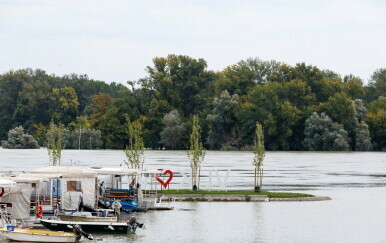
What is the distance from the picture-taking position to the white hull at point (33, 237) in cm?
3741

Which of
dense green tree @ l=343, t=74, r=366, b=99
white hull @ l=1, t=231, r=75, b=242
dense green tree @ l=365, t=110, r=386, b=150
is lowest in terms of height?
white hull @ l=1, t=231, r=75, b=242

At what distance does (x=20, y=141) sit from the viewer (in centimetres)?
18325

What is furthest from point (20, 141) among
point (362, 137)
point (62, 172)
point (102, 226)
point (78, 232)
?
point (78, 232)

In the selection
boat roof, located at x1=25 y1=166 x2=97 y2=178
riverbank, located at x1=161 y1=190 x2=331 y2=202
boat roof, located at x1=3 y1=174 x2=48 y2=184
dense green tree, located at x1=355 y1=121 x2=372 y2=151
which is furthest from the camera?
dense green tree, located at x1=355 y1=121 x2=372 y2=151

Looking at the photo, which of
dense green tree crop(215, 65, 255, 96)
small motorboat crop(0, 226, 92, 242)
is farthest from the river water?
dense green tree crop(215, 65, 255, 96)

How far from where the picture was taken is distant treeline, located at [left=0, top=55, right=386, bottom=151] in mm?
163375

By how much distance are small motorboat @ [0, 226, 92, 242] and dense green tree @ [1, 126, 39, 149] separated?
147090 mm

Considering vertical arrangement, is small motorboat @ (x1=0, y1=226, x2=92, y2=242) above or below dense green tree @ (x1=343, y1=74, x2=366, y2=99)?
below

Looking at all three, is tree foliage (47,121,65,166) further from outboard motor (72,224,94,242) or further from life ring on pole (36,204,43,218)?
outboard motor (72,224,94,242)

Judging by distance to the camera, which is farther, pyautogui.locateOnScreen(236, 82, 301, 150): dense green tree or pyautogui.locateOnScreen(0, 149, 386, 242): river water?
pyautogui.locateOnScreen(236, 82, 301, 150): dense green tree

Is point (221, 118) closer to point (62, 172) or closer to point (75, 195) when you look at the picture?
point (75, 195)

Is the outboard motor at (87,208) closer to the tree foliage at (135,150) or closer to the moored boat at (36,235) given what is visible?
the moored boat at (36,235)

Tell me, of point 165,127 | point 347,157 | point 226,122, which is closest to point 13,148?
point 165,127

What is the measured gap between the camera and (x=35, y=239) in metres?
37.5
